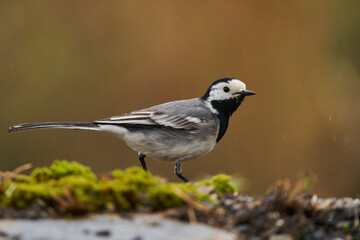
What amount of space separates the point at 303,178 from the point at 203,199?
2.30ft

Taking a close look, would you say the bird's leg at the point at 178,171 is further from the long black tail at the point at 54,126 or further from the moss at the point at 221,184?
the moss at the point at 221,184

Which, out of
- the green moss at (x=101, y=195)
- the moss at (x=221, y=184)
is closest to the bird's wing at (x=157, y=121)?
the moss at (x=221, y=184)

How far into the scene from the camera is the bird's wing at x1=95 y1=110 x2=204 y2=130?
6527mm

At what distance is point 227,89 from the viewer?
696 cm

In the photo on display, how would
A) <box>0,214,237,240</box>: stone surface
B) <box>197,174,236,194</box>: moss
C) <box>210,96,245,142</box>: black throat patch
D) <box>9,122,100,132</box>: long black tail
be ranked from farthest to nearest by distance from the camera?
<box>210,96,245,142</box>: black throat patch < <box>9,122,100,132</box>: long black tail < <box>197,174,236,194</box>: moss < <box>0,214,237,240</box>: stone surface

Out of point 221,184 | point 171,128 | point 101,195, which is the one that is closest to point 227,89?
point 171,128

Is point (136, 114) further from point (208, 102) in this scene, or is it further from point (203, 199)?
point (203, 199)

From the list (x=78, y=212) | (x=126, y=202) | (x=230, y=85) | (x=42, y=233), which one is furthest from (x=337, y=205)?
(x=230, y=85)

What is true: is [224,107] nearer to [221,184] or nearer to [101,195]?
[221,184]

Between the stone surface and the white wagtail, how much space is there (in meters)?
2.85

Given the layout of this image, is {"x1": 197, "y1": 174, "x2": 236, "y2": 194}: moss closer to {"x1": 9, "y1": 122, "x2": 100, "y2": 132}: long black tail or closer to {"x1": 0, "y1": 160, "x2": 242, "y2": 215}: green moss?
{"x1": 0, "y1": 160, "x2": 242, "y2": 215}: green moss

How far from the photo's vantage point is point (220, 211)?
12.4ft

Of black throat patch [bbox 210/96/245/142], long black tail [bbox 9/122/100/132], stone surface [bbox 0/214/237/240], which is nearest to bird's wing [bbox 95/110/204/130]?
long black tail [bbox 9/122/100/132]

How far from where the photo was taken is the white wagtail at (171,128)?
640 cm
